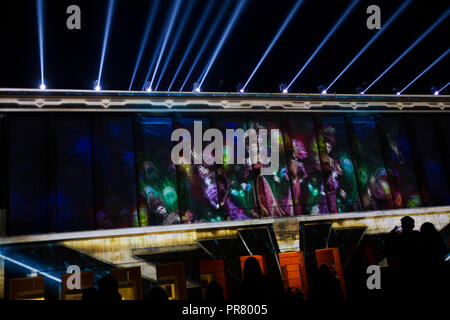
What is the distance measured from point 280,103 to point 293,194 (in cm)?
397

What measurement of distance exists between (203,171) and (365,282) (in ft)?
34.9

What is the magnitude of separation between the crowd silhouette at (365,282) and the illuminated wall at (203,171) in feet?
31.5

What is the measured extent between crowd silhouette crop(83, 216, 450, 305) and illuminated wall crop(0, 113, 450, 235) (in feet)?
31.5

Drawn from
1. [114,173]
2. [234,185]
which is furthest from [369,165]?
[114,173]

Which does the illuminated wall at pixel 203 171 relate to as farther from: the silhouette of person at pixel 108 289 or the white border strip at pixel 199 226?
the silhouette of person at pixel 108 289

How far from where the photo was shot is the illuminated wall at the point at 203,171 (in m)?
13.8

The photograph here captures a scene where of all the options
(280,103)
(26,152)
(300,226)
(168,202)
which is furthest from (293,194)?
(26,152)

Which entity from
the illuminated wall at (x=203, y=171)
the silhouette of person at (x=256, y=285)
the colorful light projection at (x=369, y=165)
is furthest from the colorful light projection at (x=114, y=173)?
the silhouette of person at (x=256, y=285)

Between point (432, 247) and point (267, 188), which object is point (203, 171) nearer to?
point (267, 188)

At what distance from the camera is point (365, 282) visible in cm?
546

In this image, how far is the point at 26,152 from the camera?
1396 cm
